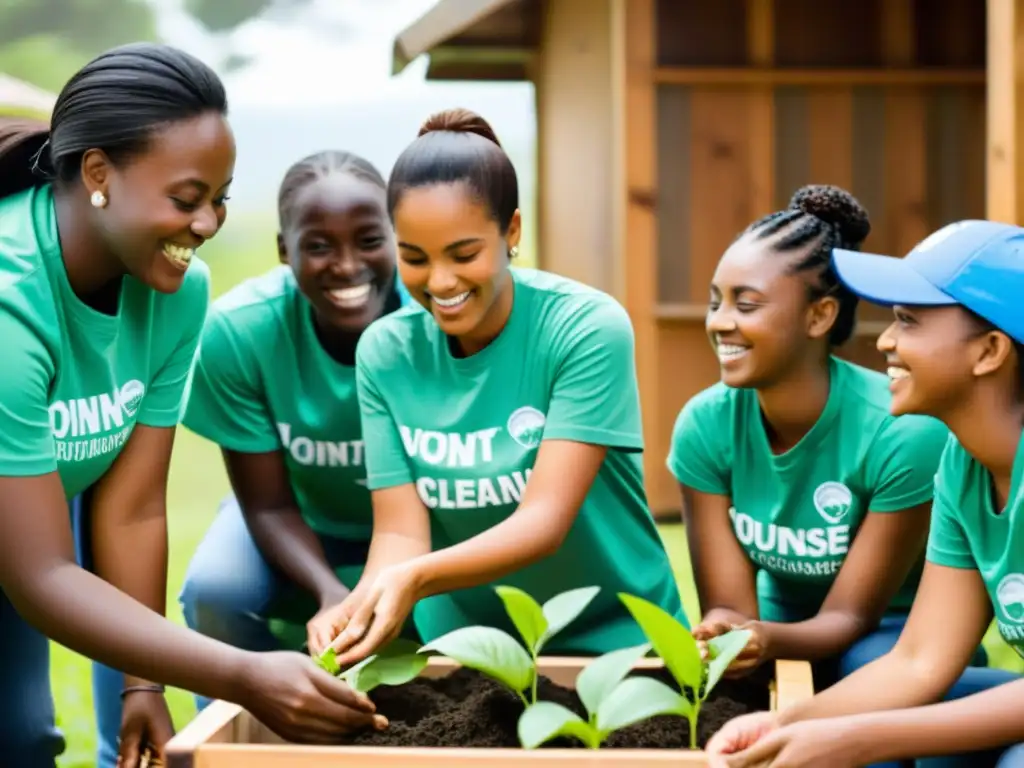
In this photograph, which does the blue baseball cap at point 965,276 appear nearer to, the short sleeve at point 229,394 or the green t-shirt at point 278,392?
the green t-shirt at point 278,392

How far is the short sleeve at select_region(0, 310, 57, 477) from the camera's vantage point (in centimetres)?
184

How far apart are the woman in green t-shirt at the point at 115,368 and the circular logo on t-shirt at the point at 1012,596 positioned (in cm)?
85

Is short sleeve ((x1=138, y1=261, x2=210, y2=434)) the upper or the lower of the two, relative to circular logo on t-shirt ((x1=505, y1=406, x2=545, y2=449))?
upper

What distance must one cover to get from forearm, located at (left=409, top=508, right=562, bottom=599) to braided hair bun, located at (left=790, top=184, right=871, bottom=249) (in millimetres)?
769

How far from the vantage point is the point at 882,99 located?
216 inches

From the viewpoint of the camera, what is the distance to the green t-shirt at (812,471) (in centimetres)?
222

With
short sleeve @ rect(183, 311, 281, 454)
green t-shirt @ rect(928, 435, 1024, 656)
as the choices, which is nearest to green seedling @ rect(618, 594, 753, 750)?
green t-shirt @ rect(928, 435, 1024, 656)

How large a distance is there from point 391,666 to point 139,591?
1.87ft

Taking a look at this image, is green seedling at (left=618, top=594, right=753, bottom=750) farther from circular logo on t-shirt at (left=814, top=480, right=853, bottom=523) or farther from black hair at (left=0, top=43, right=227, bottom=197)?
black hair at (left=0, top=43, right=227, bottom=197)

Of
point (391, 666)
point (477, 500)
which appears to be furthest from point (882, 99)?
point (391, 666)

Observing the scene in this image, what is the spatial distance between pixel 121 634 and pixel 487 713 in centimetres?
50

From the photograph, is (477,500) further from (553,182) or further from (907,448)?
(553,182)

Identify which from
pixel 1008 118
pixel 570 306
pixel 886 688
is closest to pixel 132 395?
pixel 570 306

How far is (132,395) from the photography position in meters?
2.15
